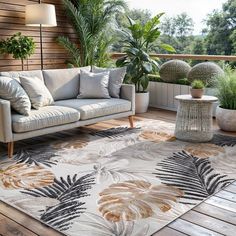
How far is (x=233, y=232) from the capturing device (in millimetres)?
1969

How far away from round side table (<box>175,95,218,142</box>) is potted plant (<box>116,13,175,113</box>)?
66.9 inches

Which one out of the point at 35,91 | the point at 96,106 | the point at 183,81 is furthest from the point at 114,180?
the point at 183,81

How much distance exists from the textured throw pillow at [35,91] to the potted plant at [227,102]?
2.35 metres

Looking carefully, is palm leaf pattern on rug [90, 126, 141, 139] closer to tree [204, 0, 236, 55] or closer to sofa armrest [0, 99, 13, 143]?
sofa armrest [0, 99, 13, 143]

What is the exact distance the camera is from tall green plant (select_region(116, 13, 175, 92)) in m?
5.43

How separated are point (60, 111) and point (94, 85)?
2.69 feet

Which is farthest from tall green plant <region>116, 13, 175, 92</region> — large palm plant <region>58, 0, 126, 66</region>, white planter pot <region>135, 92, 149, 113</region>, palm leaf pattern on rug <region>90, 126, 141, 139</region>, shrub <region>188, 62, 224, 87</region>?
palm leaf pattern on rug <region>90, 126, 141, 139</region>

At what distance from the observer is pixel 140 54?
541cm

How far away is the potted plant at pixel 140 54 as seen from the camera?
214 inches

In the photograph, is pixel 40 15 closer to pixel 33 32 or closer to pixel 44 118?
pixel 33 32

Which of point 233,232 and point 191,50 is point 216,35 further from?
point 233,232

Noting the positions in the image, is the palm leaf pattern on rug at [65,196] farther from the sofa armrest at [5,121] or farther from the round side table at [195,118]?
the round side table at [195,118]

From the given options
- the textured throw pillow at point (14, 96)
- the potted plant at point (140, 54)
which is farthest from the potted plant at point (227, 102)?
the textured throw pillow at point (14, 96)

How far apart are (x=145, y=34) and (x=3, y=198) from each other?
155 inches
